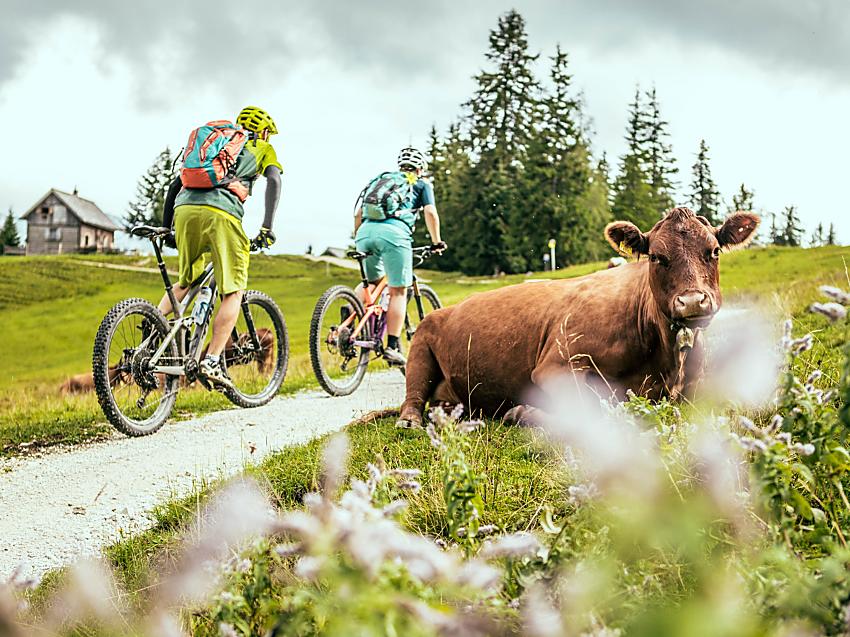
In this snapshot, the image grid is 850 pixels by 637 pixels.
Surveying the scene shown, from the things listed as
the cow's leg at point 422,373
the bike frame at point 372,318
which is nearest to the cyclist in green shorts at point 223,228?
the bike frame at point 372,318

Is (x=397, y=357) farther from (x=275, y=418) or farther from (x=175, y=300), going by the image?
(x=175, y=300)

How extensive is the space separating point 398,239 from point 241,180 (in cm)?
220

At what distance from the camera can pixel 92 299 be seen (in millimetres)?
47625

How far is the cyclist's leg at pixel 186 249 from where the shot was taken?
7.30m

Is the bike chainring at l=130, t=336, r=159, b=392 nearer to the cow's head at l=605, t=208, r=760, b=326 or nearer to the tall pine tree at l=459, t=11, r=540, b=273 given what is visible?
the cow's head at l=605, t=208, r=760, b=326

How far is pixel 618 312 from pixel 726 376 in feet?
4.73

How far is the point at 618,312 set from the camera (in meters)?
5.11

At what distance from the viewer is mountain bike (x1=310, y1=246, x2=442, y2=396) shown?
919 cm

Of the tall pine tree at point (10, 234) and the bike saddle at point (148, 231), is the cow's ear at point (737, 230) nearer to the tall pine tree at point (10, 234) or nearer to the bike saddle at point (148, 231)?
the bike saddle at point (148, 231)

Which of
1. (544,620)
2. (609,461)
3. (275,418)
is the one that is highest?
(609,461)

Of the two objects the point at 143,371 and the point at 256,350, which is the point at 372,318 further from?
the point at 143,371

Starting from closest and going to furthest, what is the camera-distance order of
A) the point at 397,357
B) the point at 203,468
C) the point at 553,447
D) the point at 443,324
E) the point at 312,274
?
the point at 553,447
the point at 203,468
the point at 443,324
the point at 397,357
the point at 312,274

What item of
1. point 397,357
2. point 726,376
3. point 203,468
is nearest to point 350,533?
point 726,376

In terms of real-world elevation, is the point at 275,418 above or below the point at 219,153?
below
